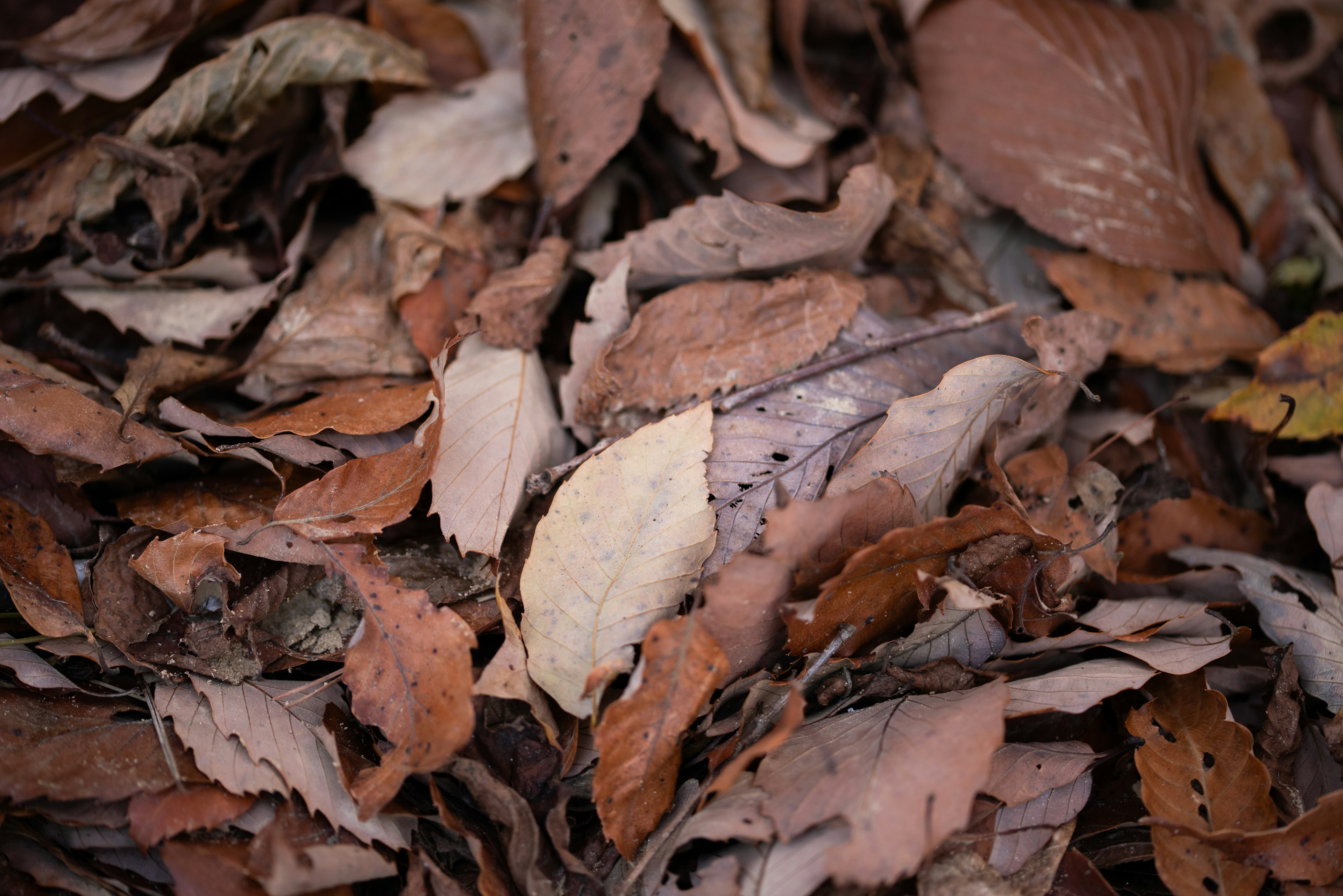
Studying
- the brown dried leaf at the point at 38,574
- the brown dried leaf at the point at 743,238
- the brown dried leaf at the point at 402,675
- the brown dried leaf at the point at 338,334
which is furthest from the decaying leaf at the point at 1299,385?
the brown dried leaf at the point at 38,574

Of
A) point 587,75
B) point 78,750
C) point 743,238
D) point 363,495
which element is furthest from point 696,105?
point 78,750

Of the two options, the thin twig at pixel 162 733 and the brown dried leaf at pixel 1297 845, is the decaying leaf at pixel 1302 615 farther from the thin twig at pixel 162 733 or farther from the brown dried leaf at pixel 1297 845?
the thin twig at pixel 162 733

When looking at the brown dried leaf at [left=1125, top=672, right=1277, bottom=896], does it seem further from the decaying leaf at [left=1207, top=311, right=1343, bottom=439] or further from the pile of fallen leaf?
the decaying leaf at [left=1207, top=311, right=1343, bottom=439]

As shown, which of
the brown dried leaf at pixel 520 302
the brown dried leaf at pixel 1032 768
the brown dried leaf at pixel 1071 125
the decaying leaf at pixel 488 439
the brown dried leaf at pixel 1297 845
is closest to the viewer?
the brown dried leaf at pixel 1297 845

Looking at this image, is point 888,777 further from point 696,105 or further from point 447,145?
point 447,145

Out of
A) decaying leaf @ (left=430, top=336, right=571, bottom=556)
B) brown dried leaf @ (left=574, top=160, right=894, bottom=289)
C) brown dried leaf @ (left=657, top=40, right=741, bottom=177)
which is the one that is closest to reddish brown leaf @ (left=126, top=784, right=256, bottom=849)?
decaying leaf @ (left=430, top=336, right=571, bottom=556)
